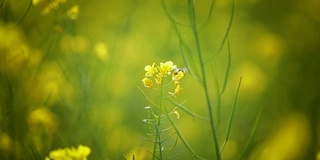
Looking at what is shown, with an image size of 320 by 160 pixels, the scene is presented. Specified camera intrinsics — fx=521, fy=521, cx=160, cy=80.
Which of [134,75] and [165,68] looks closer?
[165,68]

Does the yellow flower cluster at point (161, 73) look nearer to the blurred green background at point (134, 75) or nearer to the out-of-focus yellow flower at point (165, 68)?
the out-of-focus yellow flower at point (165, 68)

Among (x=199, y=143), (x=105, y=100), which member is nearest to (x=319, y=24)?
(x=199, y=143)

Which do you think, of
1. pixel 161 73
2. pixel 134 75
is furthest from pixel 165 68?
pixel 134 75

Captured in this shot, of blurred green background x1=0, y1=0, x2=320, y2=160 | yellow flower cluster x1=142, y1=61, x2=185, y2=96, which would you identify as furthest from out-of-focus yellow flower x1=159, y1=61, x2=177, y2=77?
blurred green background x1=0, y1=0, x2=320, y2=160

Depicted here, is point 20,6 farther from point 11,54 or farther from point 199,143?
point 199,143

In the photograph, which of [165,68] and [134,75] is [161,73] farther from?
[134,75]

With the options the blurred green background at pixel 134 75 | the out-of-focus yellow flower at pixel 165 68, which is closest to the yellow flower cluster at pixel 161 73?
the out-of-focus yellow flower at pixel 165 68

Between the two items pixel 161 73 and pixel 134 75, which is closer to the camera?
pixel 161 73

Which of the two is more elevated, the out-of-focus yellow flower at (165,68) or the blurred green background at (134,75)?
the blurred green background at (134,75)

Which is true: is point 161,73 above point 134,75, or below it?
below
